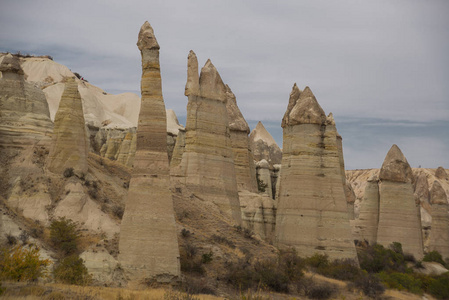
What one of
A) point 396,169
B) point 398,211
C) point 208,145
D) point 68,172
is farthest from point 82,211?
point 396,169

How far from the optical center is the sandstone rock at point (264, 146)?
63750 millimetres

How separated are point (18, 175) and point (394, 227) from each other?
92.6ft

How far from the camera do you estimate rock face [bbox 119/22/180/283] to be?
20281 millimetres

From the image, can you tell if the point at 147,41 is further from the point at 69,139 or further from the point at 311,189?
the point at 311,189

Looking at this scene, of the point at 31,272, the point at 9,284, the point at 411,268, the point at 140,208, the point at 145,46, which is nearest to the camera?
the point at 9,284

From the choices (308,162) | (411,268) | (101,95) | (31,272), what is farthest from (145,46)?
(101,95)

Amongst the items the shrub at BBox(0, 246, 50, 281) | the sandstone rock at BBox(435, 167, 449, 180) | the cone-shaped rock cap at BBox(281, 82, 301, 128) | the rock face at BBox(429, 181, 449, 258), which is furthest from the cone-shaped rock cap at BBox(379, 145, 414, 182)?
the sandstone rock at BBox(435, 167, 449, 180)

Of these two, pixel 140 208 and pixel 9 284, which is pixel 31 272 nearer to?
pixel 9 284

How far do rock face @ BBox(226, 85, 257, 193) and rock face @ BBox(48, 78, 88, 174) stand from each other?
585 inches

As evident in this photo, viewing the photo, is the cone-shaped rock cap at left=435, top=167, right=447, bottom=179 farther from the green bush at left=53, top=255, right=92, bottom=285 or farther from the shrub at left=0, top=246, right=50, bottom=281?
the shrub at left=0, top=246, right=50, bottom=281

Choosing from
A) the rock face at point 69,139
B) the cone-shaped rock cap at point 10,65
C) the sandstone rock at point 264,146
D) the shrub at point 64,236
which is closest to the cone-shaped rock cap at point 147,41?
the rock face at point 69,139

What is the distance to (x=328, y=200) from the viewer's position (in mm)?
32094

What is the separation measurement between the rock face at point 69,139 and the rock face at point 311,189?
41.0 ft

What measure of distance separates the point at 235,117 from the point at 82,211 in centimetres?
2045
